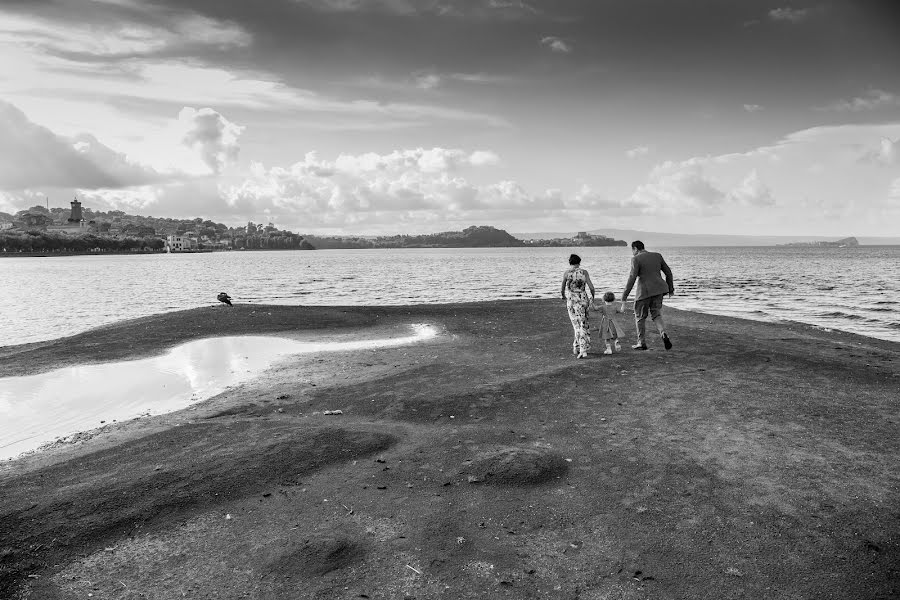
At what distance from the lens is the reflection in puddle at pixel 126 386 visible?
408 inches

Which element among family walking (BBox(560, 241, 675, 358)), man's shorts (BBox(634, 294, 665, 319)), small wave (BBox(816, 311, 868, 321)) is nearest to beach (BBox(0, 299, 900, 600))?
family walking (BBox(560, 241, 675, 358))

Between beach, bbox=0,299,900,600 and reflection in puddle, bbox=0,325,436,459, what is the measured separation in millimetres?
1087

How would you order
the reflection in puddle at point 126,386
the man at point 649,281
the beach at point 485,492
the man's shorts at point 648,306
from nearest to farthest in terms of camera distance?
the beach at point 485,492, the reflection in puddle at point 126,386, the man at point 649,281, the man's shorts at point 648,306

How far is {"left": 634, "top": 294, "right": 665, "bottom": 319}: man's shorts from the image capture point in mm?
14039

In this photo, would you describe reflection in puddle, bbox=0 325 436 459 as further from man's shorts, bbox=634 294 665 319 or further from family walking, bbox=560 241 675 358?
man's shorts, bbox=634 294 665 319

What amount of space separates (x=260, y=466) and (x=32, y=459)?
391cm

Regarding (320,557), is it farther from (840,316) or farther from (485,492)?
(840,316)

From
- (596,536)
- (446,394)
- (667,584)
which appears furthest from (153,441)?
(667,584)

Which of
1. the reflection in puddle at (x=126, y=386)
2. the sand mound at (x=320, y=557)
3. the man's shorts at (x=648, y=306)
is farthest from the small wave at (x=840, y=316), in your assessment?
the sand mound at (x=320, y=557)

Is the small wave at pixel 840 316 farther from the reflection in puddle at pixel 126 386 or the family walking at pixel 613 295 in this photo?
the reflection in puddle at pixel 126 386

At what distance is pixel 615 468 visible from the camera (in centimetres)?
691

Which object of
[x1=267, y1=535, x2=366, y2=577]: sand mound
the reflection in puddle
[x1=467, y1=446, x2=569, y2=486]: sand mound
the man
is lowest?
the reflection in puddle

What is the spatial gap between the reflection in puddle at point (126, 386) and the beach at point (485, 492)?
3.57 feet

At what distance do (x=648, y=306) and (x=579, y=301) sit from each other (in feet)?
6.65
